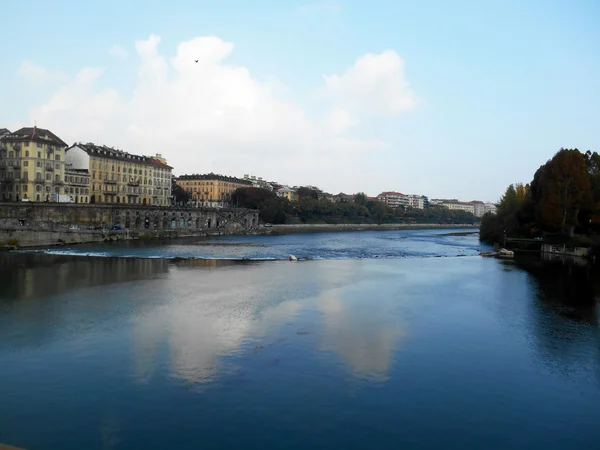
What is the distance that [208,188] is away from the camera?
469 feet

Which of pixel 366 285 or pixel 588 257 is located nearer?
pixel 366 285

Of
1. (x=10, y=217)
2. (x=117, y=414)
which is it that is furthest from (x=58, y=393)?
(x=10, y=217)

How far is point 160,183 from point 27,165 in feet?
114

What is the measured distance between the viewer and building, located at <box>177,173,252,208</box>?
141212 mm

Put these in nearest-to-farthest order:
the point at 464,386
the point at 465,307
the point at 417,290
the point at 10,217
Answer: the point at 464,386, the point at 465,307, the point at 417,290, the point at 10,217

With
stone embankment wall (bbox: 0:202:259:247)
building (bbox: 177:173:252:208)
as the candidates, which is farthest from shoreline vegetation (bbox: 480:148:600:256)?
building (bbox: 177:173:252:208)

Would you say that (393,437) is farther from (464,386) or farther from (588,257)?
(588,257)

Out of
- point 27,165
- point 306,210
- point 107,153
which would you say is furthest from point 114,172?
point 306,210

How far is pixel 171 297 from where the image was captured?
2812 cm

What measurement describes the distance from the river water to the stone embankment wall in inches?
1006

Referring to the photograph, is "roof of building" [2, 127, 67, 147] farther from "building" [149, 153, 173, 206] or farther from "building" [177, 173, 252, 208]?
"building" [177, 173, 252, 208]

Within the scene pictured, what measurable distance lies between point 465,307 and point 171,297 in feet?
52.1

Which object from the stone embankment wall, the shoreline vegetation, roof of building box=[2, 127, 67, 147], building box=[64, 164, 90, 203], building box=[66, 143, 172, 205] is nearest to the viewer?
the stone embankment wall

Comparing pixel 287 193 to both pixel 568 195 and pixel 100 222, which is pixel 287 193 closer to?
pixel 100 222
